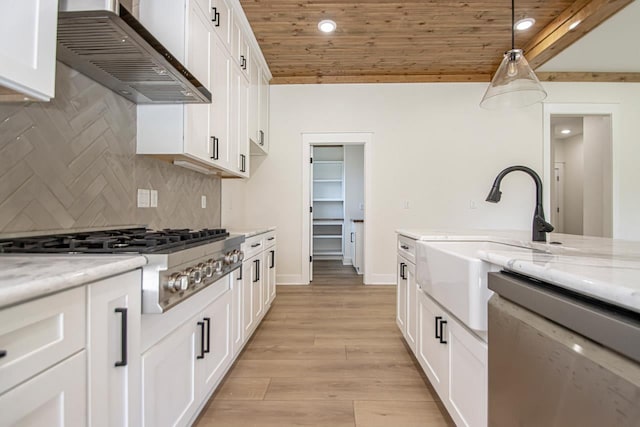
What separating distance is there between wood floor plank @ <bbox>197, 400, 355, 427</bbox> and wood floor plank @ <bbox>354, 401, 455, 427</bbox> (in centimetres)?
6

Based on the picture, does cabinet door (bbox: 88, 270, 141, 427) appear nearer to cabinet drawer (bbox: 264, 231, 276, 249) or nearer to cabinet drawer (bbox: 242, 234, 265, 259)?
cabinet drawer (bbox: 242, 234, 265, 259)

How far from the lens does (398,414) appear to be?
1621 millimetres

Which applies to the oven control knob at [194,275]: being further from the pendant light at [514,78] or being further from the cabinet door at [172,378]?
the pendant light at [514,78]

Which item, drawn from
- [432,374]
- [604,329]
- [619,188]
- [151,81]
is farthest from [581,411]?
[619,188]

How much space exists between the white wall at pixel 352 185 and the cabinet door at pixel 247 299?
3.98 m

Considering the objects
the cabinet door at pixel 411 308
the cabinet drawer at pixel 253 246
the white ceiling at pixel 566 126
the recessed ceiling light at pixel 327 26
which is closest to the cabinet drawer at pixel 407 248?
the cabinet door at pixel 411 308

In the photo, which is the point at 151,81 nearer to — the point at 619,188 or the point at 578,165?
the point at 619,188

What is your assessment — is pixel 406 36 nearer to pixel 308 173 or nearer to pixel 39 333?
pixel 308 173

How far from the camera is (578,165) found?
6.95 meters

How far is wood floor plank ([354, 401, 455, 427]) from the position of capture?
61.1 inches

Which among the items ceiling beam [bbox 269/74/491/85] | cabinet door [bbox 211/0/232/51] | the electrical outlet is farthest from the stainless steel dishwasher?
ceiling beam [bbox 269/74/491/85]

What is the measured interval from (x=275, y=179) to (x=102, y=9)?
134 inches

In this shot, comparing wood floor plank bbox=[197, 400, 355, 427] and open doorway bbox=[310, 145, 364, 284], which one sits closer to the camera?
wood floor plank bbox=[197, 400, 355, 427]

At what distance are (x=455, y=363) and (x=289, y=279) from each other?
3.25 m
